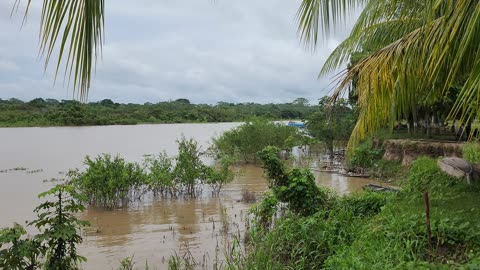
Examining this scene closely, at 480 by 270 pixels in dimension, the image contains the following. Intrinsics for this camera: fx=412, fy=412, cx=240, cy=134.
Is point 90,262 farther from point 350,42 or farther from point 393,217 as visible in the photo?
point 350,42

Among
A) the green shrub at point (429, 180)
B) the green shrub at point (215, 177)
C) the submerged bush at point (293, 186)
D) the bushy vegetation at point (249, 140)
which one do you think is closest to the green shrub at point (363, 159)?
the bushy vegetation at point (249, 140)

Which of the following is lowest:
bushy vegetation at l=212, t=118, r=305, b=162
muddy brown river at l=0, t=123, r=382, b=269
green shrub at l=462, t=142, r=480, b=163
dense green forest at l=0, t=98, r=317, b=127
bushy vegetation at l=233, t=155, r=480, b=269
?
muddy brown river at l=0, t=123, r=382, b=269

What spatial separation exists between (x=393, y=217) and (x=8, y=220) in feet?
28.0

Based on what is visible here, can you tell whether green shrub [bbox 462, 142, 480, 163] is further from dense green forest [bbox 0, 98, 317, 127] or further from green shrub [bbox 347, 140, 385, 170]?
dense green forest [bbox 0, 98, 317, 127]

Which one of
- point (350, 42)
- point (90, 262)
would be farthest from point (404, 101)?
point (90, 262)

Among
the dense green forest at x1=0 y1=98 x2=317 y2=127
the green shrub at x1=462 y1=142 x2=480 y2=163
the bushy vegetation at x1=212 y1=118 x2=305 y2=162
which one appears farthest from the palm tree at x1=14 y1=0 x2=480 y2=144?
the dense green forest at x1=0 y1=98 x2=317 y2=127

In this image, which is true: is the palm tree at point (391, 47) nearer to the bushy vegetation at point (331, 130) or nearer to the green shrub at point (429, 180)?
the green shrub at point (429, 180)

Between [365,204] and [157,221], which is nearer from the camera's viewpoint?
[365,204]

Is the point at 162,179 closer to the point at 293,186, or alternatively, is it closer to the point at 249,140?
the point at 293,186

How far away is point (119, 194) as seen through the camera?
1050cm

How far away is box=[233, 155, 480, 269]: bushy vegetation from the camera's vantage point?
3783 millimetres

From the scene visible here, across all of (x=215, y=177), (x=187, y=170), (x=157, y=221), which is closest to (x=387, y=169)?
(x=215, y=177)

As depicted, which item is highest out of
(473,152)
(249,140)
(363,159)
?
(249,140)

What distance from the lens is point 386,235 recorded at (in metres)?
4.34
